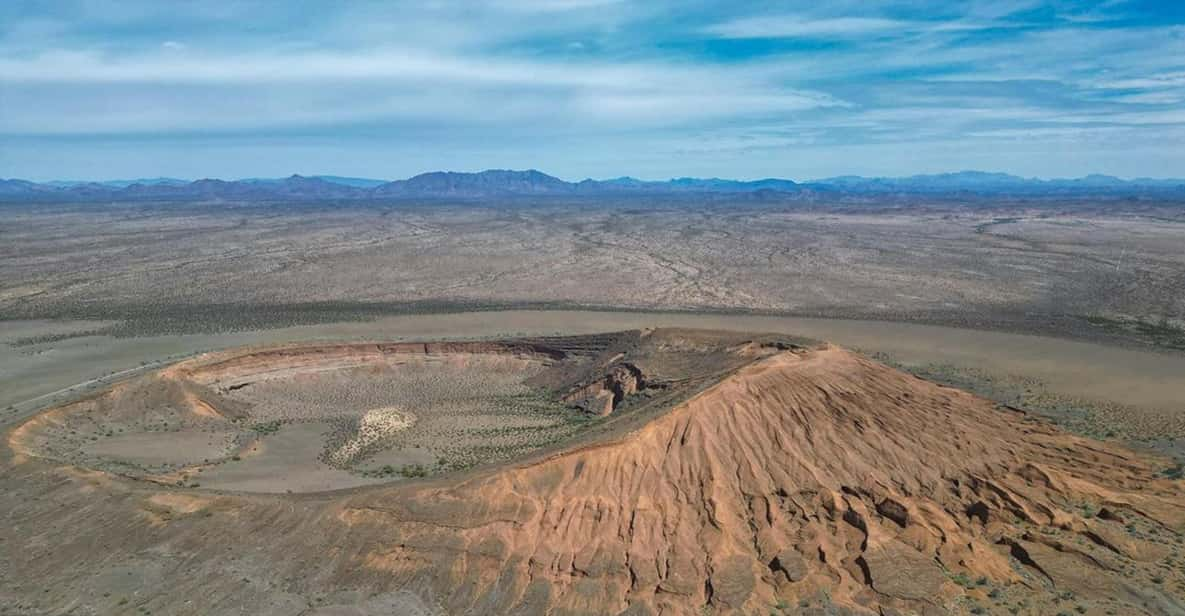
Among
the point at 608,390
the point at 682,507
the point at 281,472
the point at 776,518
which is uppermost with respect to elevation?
the point at 682,507

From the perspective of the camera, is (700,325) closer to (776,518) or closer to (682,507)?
(776,518)

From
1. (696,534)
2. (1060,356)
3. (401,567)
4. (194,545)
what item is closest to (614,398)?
(696,534)

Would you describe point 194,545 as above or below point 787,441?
below

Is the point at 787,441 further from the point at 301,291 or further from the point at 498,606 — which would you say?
the point at 301,291

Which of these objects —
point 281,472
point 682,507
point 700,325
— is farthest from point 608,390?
point 700,325

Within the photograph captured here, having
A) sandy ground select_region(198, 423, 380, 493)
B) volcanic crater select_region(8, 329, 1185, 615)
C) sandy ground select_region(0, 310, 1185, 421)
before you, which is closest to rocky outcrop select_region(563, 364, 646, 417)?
volcanic crater select_region(8, 329, 1185, 615)

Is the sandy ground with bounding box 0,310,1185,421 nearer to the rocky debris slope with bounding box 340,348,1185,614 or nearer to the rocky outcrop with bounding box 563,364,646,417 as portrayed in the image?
the rocky debris slope with bounding box 340,348,1185,614
